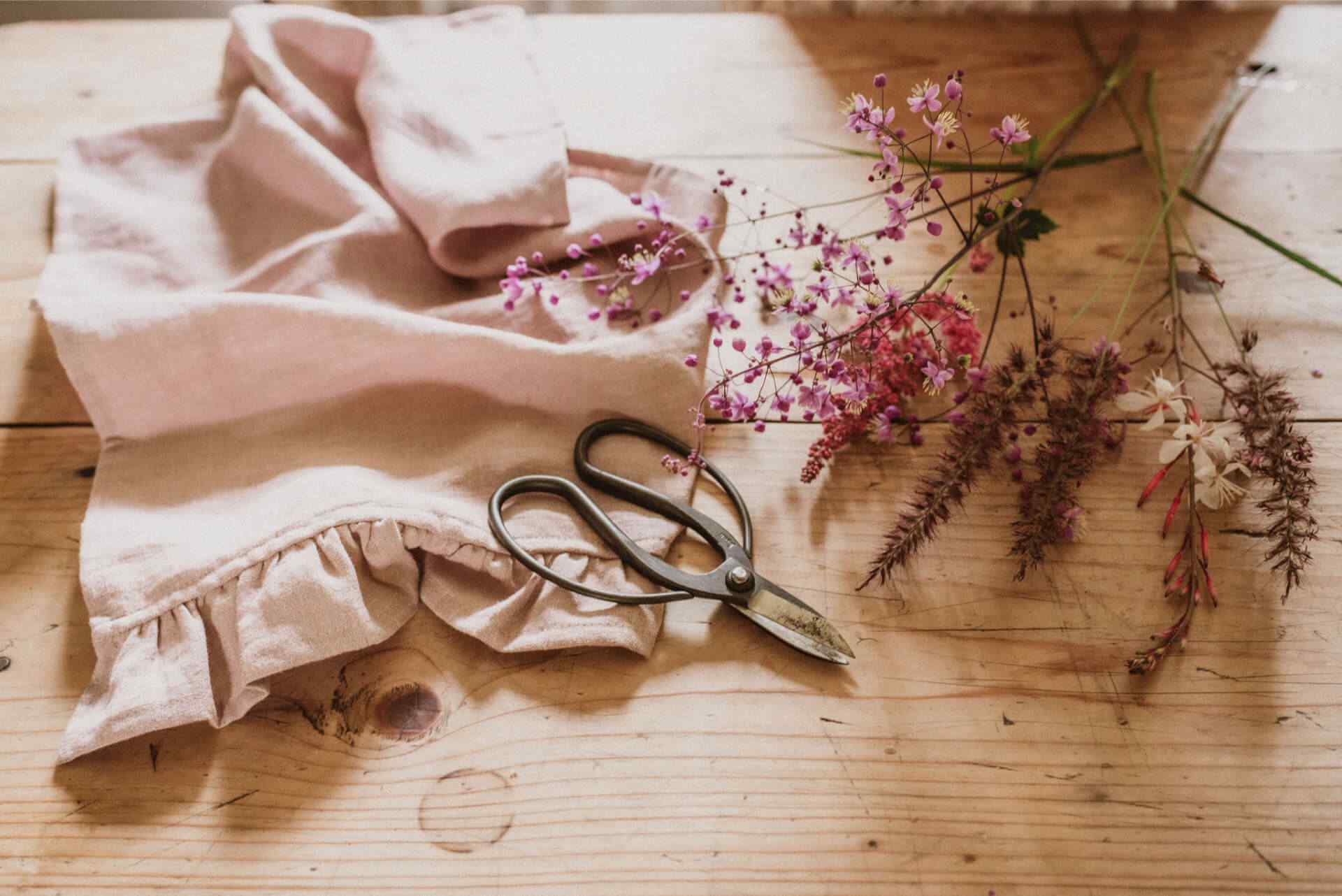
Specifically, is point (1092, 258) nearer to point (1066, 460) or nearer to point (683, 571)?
point (1066, 460)

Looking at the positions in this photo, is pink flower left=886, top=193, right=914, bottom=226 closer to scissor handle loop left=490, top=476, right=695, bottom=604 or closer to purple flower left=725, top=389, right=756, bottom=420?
purple flower left=725, top=389, right=756, bottom=420

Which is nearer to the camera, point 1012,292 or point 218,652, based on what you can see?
point 218,652

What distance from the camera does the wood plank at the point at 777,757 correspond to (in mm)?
542

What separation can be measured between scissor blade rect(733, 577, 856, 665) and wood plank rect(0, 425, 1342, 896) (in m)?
0.02

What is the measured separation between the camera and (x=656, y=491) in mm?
656

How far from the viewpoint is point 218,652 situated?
599 mm

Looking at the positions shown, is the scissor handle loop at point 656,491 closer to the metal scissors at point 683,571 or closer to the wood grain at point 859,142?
the metal scissors at point 683,571

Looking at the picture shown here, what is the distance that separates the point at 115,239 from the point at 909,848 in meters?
0.67

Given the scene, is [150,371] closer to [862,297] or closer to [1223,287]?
[862,297]

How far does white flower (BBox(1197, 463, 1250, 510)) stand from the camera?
0.62m

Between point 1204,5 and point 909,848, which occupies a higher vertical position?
point 1204,5

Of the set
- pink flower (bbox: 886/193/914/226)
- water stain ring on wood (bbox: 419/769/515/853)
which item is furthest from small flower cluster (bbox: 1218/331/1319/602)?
water stain ring on wood (bbox: 419/769/515/853)

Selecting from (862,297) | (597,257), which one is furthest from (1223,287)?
(597,257)

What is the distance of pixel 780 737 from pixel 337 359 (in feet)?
1.22
